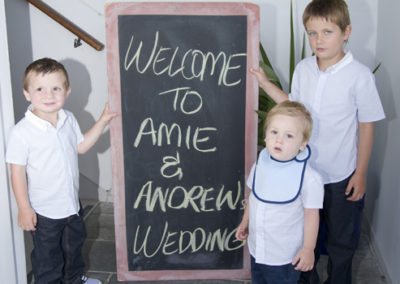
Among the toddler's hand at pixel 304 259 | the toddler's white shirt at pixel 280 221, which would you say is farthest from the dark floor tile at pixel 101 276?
the toddler's hand at pixel 304 259

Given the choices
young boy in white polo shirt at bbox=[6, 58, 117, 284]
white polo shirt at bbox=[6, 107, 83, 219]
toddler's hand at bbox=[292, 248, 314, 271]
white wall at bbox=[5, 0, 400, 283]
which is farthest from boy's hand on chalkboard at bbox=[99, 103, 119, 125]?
white wall at bbox=[5, 0, 400, 283]

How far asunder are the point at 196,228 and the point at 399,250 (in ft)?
2.73

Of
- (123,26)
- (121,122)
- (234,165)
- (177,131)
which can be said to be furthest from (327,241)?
(123,26)

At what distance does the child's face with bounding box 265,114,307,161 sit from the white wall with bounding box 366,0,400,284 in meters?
0.77

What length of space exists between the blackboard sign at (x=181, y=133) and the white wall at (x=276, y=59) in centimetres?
66

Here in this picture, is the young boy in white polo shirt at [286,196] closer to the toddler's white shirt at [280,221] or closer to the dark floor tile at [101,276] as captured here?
the toddler's white shirt at [280,221]

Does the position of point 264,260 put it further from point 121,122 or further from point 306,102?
point 121,122

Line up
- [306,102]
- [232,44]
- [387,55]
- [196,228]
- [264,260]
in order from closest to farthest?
[264,260]
[306,102]
[232,44]
[196,228]
[387,55]

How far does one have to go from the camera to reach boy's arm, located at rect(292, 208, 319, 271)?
1799mm

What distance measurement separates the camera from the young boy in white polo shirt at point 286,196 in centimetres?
176

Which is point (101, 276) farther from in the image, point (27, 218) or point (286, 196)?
point (286, 196)

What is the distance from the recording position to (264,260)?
1874mm

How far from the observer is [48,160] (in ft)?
6.61

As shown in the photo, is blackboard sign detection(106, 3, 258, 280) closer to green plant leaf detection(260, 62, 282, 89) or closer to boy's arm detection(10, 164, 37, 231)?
boy's arm detection(10, 164, 37, 231)
